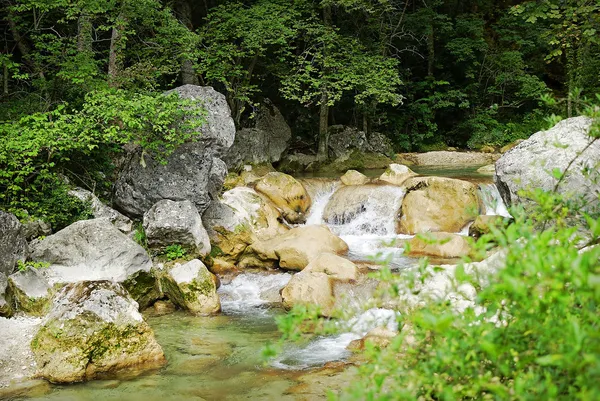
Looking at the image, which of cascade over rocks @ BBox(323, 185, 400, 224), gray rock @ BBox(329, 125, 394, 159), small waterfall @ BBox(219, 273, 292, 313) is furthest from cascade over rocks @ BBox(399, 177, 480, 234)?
gray rock @ BBox(329, 125, 394, 159)

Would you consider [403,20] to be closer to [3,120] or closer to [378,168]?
[378,168]

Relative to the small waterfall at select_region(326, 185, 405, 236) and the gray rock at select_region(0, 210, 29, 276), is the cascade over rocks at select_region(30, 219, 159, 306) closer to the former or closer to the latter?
the gray rock at select_region(0, 210, 29, 276)

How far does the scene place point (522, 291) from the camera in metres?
1.71

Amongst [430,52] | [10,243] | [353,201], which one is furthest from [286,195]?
[430,52]

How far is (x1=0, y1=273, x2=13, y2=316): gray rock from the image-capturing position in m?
6.82

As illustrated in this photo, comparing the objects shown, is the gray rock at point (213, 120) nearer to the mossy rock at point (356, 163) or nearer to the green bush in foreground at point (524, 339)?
the mossy rock at point (356, 163)

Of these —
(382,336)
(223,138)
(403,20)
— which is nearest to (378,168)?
(403,20)

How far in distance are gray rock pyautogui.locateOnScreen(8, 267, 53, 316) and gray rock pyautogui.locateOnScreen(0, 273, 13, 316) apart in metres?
0.13

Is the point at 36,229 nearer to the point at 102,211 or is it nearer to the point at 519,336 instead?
the point at 102,211

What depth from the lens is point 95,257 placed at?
313 inches

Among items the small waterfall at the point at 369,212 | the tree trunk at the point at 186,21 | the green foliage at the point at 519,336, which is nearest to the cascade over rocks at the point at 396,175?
the small waterfall at the point at 369,212

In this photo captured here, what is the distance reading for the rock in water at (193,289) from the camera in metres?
8.33

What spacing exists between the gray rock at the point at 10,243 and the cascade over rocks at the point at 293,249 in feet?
13.4

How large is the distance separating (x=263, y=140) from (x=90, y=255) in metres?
9.21
